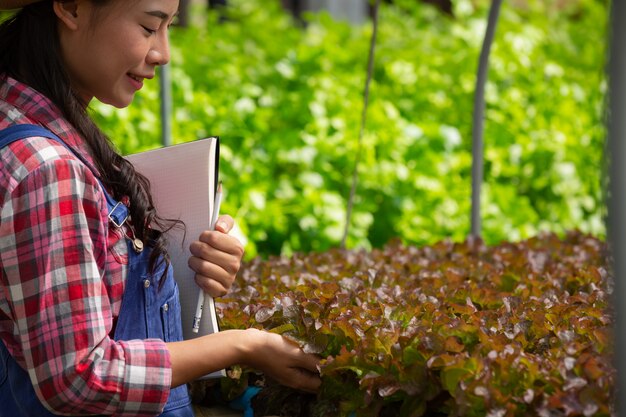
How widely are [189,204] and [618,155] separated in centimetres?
101

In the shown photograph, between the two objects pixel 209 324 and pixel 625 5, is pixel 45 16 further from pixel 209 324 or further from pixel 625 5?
pixel 625 5

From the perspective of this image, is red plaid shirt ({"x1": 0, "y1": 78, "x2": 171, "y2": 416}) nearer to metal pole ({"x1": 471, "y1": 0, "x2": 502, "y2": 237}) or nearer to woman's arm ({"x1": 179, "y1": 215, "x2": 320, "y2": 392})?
woman's arm ({"x1": 179, "y1": 215, "x2": 320, "y2": 392})

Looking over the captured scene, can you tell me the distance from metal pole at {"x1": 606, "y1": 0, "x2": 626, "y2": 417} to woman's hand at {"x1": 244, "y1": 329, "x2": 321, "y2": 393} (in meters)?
0.77

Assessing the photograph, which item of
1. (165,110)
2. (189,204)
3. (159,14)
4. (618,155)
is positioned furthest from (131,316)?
(165,110)

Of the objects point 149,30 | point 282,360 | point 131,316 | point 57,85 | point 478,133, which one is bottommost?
point 282,360

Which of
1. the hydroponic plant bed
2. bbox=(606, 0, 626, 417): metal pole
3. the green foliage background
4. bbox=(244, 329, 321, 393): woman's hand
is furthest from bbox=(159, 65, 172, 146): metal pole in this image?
bbox=(606, 0, 626, 417): metal pole

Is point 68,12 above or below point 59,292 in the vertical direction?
above

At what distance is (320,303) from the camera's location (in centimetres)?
232

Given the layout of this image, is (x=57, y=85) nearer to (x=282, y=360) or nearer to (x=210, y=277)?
(x=210, y=277)

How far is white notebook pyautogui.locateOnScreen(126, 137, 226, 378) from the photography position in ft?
6.99

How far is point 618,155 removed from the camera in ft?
4.75

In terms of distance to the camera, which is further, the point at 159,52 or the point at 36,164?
the point at 159,52

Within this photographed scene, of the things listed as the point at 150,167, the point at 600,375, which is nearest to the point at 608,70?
the point at 600,375

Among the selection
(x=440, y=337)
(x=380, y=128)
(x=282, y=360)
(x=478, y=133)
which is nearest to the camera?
(x=440, y=337)
